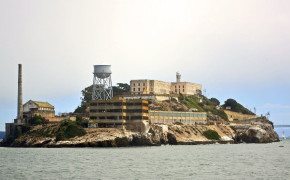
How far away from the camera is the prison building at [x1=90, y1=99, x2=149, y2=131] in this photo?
168625mm

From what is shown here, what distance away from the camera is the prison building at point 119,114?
6639 inches

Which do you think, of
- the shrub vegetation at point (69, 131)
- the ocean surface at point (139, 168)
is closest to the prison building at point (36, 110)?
the shrub vegetation at point (69, 131)

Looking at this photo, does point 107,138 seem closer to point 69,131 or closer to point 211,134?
point 69,131

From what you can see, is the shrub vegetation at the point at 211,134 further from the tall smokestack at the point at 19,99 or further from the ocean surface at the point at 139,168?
the ocean surface at the point at 139,168

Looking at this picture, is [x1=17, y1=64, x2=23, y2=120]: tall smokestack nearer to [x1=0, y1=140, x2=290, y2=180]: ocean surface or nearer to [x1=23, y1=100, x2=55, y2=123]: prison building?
[x1=23, y1=100, x2=55, y2=123]: prison building

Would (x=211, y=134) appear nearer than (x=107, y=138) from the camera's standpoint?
No

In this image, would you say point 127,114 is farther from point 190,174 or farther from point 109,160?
point 190,174

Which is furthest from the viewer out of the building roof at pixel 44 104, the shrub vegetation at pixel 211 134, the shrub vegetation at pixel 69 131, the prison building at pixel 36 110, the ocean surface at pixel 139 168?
the shrub vegetation at pixel 211 134

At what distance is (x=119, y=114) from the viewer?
168625 millimetres

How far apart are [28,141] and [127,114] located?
97.6 feet

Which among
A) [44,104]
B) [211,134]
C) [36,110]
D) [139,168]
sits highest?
[44,104]

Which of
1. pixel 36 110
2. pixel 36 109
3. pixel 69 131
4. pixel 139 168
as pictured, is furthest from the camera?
pixel 36 109

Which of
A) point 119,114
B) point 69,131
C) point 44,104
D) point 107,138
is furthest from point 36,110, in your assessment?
point 107,138

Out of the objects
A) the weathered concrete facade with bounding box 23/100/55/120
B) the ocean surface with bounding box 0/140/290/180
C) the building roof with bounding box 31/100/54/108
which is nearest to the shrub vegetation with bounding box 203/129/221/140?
the weathered concrete facade with bounding box 23/100/55/120
